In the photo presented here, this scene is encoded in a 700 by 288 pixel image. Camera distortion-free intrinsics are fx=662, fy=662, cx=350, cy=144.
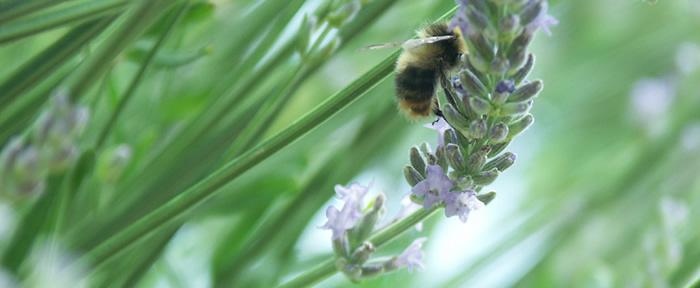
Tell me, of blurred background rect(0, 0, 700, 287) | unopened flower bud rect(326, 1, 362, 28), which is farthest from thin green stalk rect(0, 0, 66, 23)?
unopened flower bud rect(326, 1, 362, 28)

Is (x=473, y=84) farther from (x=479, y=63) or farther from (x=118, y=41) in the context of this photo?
(x=118, y=41)

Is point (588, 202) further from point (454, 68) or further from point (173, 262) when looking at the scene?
point (173, 262)

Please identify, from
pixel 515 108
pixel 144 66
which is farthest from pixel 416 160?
pixel 144 66

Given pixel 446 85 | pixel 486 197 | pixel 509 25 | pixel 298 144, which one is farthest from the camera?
pixel 298 144

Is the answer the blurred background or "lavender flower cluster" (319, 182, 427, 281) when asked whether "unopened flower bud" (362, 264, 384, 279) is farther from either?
the blurred background

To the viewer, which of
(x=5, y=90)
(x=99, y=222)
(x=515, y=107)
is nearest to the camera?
(x=515, y=107)

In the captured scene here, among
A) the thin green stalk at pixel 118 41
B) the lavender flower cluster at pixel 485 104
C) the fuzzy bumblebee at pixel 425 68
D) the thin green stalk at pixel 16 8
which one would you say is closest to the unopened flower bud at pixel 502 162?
the lavender flower cluster at pixel 485 104

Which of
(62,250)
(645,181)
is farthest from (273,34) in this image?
(645,181)
